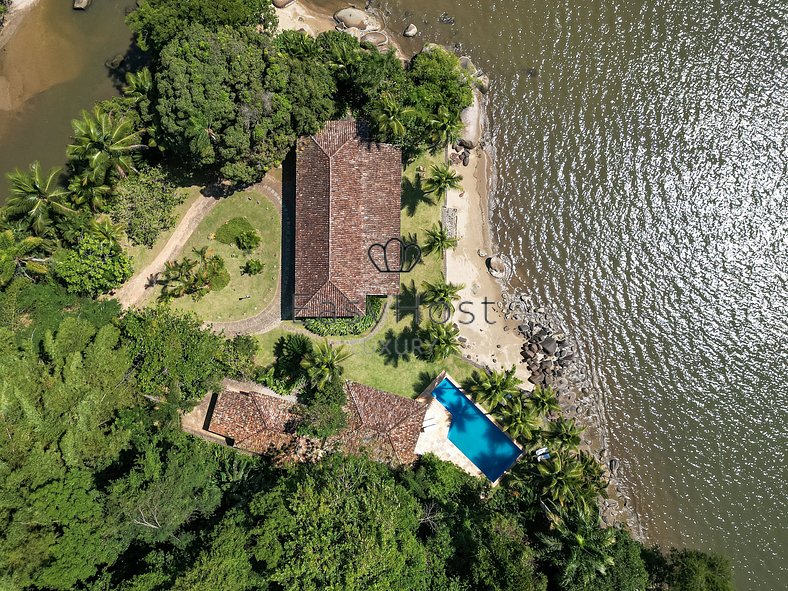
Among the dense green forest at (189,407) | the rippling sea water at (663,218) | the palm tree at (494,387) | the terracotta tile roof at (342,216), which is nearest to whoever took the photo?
the dense green forest at (189,407)

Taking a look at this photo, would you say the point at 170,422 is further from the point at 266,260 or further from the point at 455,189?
the point at 455,189

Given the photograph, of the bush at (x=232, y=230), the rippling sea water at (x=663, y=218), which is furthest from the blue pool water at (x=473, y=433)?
the bush at (x=232, y=230)

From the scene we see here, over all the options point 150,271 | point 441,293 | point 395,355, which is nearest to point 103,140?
point 150,271

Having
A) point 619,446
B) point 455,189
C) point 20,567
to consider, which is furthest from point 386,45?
point 20,567

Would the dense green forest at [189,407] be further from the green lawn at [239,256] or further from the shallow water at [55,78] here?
the shallow water at [55,78]

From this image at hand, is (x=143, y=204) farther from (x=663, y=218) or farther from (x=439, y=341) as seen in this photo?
(x=663, y=218)
